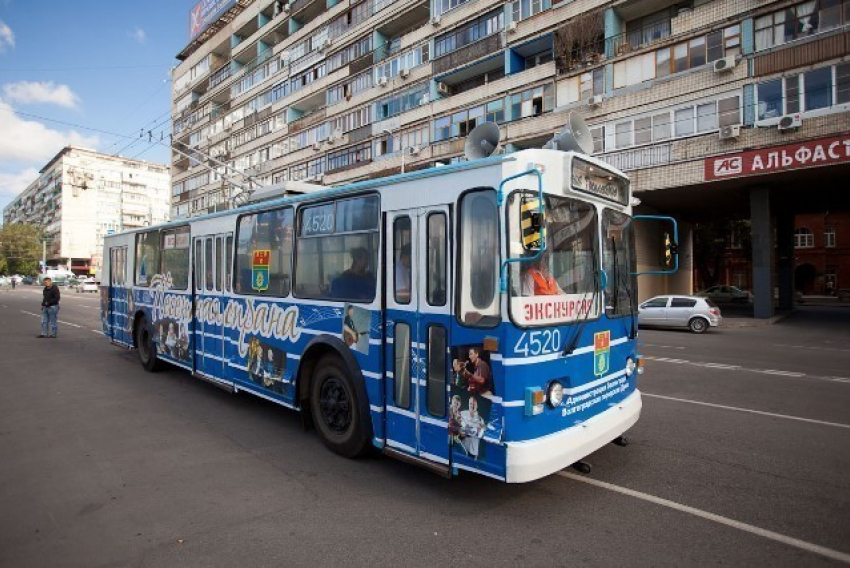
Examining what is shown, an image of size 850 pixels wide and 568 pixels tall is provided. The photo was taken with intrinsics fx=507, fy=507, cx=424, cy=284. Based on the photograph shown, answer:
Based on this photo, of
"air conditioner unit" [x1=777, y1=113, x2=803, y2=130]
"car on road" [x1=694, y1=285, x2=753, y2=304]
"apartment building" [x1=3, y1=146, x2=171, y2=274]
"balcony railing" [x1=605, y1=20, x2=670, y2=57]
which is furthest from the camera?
"apartment building" [x1=3, y1=146, x2=171, y2=274]

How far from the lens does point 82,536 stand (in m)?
3.74

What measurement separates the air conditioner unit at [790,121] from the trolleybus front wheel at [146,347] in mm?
22403

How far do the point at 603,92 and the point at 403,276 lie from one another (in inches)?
914

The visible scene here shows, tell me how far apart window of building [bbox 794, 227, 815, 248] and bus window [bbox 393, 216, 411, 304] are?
57176mm

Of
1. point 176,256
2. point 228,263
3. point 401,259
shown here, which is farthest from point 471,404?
point 176,256

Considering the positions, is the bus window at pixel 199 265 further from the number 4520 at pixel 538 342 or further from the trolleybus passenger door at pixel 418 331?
the number 4520 at pixel 538 342

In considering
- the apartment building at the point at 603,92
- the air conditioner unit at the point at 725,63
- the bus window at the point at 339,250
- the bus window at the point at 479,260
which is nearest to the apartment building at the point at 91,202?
the apartment building at the point at 603,92

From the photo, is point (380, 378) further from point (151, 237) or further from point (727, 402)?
point (151, 237)

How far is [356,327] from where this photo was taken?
5160 millimetres

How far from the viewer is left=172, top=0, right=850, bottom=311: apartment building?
64.0 feet

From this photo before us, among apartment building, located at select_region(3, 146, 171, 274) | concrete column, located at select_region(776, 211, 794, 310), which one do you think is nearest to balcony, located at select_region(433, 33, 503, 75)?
concrete column, located at select_region(776, 211, 794, 310)

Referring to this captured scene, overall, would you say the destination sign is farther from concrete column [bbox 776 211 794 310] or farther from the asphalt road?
concrete column [bbox 776 211 794 310]

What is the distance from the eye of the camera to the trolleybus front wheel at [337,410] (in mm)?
5129

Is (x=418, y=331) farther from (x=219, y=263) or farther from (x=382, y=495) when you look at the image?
(x=219, y=263)
